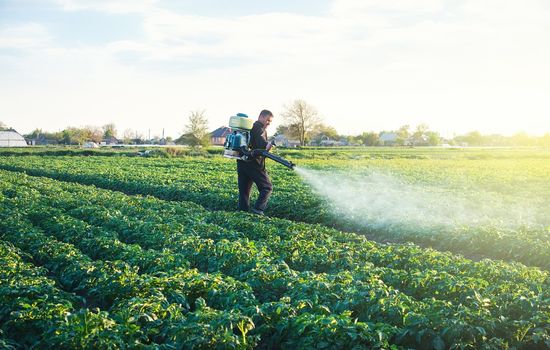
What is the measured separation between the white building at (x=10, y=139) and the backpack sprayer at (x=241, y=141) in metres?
102

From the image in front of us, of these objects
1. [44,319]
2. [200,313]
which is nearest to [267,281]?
[200,313]

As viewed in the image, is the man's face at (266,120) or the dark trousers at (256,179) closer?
the man's face at (266,120)

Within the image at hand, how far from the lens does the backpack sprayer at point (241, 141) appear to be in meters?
12.3

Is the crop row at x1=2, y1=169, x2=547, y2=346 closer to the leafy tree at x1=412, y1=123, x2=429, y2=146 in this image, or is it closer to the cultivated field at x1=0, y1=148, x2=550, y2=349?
the cultivated field at x1=0, y1=148, x2=550, y2=349

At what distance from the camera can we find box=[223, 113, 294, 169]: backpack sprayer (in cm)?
1234

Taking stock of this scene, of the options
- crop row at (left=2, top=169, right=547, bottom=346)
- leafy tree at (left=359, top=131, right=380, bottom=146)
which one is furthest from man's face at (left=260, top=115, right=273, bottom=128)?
leafy tree at (left=359, top=131, right=380, bottom=146)

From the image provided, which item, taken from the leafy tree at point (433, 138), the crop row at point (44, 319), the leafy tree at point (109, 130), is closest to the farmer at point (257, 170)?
the crop row at point (44, 319)

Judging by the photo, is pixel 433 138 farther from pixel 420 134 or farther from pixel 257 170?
pixel 257 170

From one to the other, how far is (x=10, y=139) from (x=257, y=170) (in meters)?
108

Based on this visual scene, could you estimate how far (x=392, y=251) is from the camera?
841 cm

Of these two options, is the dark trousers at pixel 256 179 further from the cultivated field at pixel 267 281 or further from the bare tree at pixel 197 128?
the bare tree at pixel 197 128

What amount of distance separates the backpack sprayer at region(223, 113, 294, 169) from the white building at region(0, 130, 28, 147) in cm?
10177

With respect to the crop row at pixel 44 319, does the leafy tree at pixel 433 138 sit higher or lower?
higher

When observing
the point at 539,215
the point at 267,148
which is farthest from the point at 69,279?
the point at 539,215
